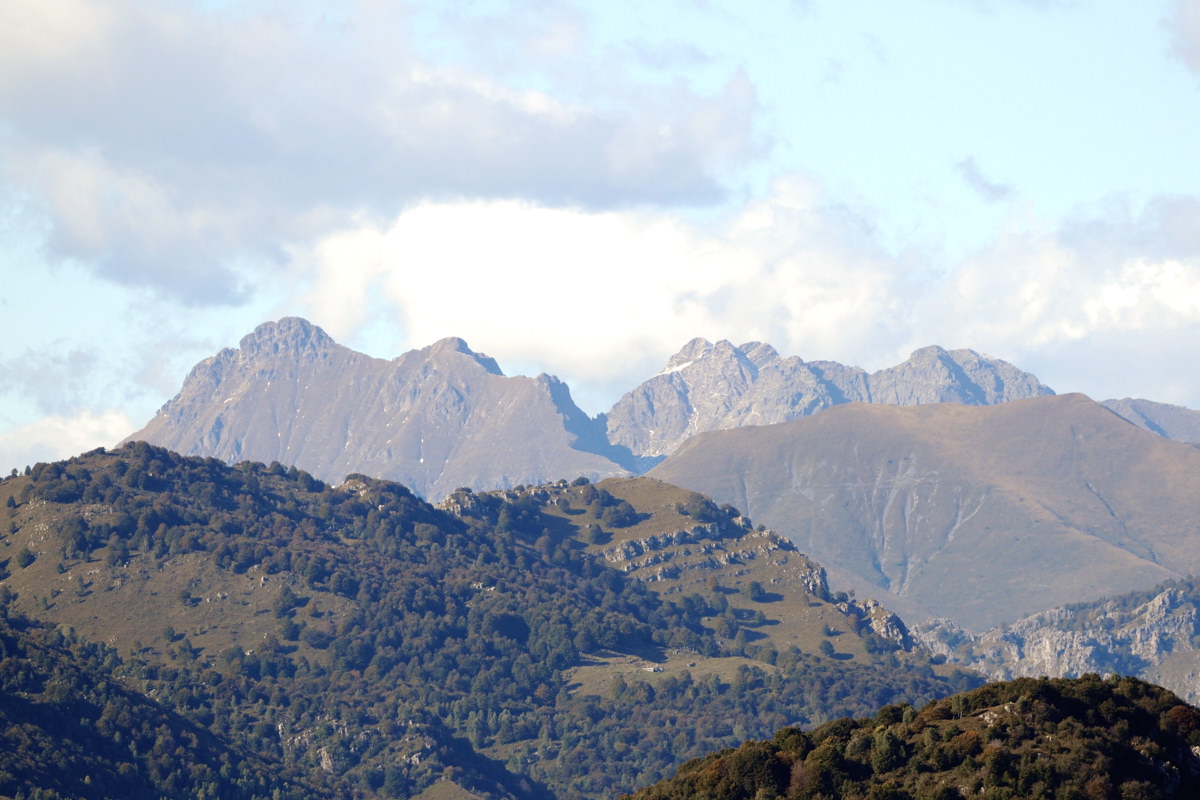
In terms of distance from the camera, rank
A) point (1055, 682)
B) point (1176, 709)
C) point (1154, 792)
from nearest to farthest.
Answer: point (1154, 792), point (1176, 709), point (1055, 682)

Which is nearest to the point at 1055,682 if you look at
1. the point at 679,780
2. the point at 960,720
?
the point at 960,720

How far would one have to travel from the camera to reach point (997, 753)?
147 meters

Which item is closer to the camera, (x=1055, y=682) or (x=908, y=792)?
(x=908, y=792)

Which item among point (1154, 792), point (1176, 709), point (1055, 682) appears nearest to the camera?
point (1154, 792)

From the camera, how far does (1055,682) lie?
16750 cm

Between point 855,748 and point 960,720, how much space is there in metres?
9.84

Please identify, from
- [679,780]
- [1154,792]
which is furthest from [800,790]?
[1154,792]

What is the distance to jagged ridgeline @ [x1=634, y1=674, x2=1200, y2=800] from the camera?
5645 inches

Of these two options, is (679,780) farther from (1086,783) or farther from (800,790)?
(1086,783)

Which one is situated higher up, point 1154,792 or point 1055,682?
point 1055,682

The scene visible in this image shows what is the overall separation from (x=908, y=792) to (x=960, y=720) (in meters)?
14.0

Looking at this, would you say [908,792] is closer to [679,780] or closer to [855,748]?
[855,748]

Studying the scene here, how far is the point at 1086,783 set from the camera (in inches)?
5561

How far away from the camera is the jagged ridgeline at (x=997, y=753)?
470 ft
